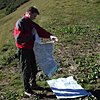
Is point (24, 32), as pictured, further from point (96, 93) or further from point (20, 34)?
point (96, 93)

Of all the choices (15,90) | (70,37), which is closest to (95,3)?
(70,37)

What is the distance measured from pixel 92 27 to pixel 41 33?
33.8 ft

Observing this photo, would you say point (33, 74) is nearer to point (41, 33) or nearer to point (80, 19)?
point (41, 33)

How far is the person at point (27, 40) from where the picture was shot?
11156mm

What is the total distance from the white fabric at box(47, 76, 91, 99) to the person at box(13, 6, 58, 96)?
841 millimetres

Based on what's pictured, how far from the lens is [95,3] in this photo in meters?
33.2

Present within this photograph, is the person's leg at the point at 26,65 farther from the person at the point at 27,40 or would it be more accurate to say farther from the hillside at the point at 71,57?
the hillside at the point at 71,57

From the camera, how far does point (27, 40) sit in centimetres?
1130

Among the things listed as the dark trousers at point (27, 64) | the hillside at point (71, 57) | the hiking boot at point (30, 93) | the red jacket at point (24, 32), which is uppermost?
the red jacket at point (24, 32)

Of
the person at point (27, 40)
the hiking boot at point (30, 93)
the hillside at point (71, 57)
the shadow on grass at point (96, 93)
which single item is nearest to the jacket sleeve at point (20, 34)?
the person at point (27, 40)

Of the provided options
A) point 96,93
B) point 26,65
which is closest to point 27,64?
point 26,65

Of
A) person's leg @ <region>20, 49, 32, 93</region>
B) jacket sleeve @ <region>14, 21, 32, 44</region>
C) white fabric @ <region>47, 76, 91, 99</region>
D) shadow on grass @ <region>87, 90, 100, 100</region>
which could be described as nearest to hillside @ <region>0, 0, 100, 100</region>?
shadow on grass @ <region>87, 90, 100, 100</region>

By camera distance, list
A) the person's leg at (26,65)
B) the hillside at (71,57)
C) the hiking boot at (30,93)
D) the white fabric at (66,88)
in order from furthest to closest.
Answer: the hillside at (71,57) → the hiking boot at (30,93) → the white fabric at (66,88) → the person's leg at (26,65)

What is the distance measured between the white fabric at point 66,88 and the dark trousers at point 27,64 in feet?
3.08
